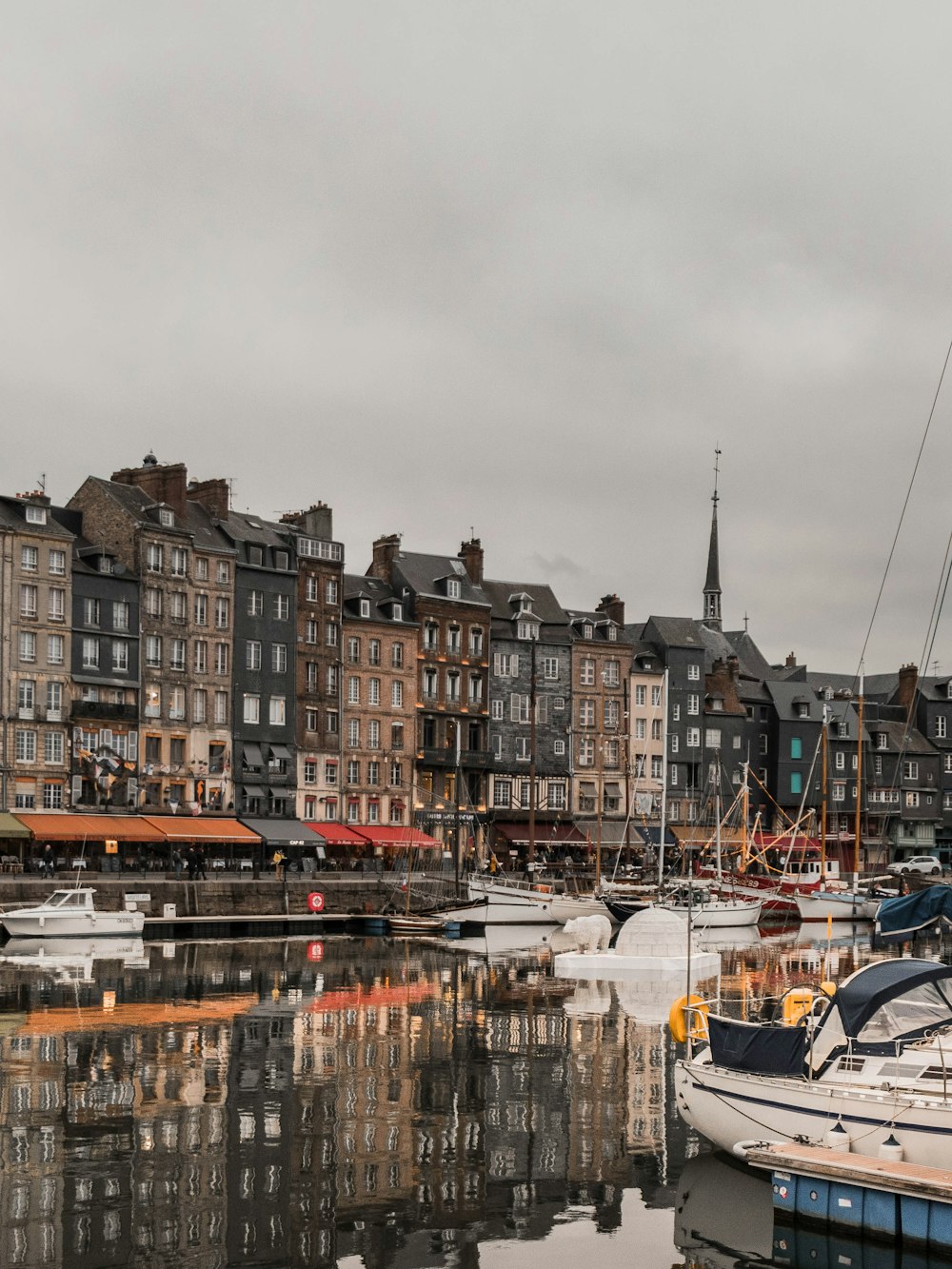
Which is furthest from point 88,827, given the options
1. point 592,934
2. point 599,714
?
point 599,714

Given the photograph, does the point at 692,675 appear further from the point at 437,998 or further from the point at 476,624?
the point at 437,998

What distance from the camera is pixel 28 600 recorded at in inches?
2906

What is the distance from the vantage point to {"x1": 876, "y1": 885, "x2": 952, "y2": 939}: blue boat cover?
1074 inches

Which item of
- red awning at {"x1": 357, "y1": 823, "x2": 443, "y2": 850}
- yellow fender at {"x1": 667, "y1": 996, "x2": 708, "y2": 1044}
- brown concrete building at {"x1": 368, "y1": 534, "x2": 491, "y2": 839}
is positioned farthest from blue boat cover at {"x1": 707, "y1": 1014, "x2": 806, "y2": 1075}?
brown concrete building at {"x1": 368, "y1": 534, "x2": 491, "y2": 839}

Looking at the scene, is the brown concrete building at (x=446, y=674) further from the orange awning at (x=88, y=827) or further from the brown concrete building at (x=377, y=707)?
the orange awning at (x=88, y=827)

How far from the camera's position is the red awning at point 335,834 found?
81.4 meters

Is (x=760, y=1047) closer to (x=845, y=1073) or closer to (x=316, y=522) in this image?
(x=845, y=1073)

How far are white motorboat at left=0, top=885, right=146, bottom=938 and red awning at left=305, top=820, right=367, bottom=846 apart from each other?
20.8 m

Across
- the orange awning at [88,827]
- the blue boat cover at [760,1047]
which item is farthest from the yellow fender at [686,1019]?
the orange awning at [88,827]

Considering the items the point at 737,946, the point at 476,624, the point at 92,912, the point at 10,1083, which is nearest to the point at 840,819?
the point at 476,624

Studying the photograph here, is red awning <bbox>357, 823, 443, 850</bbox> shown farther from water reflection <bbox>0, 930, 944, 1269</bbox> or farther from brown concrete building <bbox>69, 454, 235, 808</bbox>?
water reflection <bbox>0, 930, 944, 1269</bbox>

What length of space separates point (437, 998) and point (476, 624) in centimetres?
5213

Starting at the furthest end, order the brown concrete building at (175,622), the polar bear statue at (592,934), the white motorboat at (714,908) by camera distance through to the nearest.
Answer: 1. the brown concrete building at (175,622)
2. the white motorboat at (714,908)
3. the polar bear statue at (592,934)

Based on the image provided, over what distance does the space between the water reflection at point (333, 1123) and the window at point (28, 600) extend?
29.9 meters
